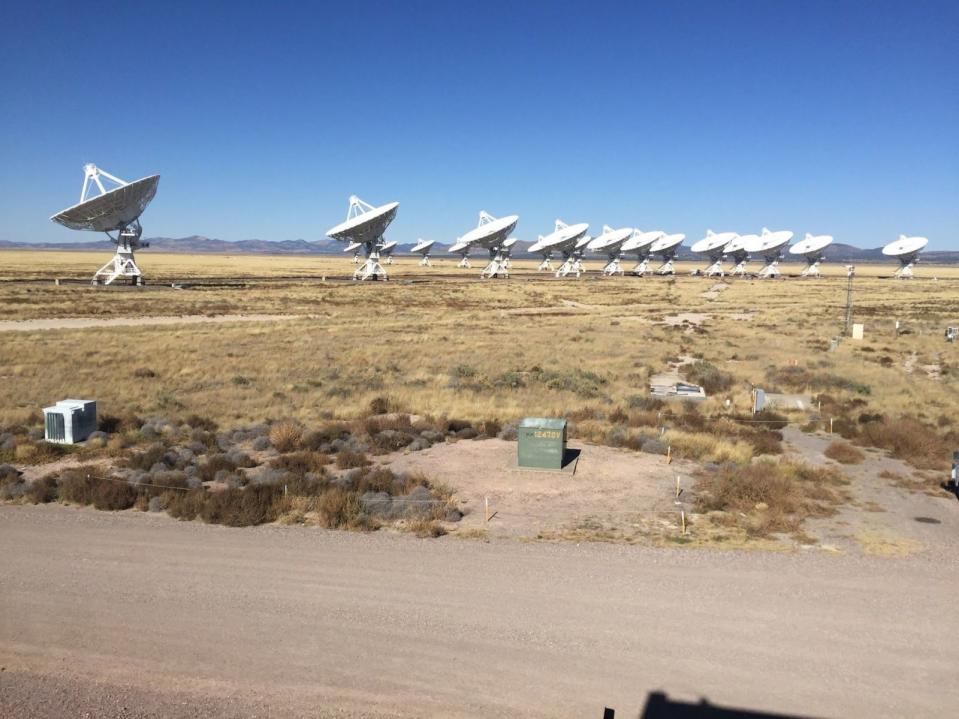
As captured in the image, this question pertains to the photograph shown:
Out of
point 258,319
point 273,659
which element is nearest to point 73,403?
point 273,659

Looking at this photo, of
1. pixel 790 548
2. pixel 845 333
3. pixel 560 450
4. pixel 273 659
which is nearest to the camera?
pixel 273 659

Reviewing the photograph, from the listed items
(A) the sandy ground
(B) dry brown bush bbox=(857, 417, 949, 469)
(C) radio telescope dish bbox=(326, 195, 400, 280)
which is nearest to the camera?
(B) dry brown bush bbox=(857, 417, 949, 469)

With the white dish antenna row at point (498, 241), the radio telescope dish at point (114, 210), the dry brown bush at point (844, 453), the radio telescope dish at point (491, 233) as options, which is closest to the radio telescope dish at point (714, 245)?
the white dish antenna row at point (498, 241)

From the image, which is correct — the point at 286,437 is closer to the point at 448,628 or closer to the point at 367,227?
the point at 448,628

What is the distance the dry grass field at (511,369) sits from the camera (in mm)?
25844

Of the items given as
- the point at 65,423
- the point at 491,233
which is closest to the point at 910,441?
the point at 65,423

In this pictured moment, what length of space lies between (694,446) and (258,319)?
163 feet

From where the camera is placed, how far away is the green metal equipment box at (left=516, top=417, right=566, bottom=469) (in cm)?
2056

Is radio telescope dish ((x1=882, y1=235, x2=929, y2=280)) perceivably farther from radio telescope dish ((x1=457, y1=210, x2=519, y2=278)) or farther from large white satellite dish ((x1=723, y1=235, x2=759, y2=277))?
radio telescope dish ((x1=457, y1=210, x2=519, y2=278))

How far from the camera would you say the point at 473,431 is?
982 inches

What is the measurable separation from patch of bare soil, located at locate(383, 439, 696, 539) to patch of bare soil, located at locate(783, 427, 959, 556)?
3.51 meters

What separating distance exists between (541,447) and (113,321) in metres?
51.8

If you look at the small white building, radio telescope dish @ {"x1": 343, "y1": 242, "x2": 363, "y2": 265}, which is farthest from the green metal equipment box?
radio telescope dish @ {"x1": 343, "y1": 242, "x2": 363, "y2": 265}

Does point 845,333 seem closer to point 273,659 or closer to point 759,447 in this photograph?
point 759,447
